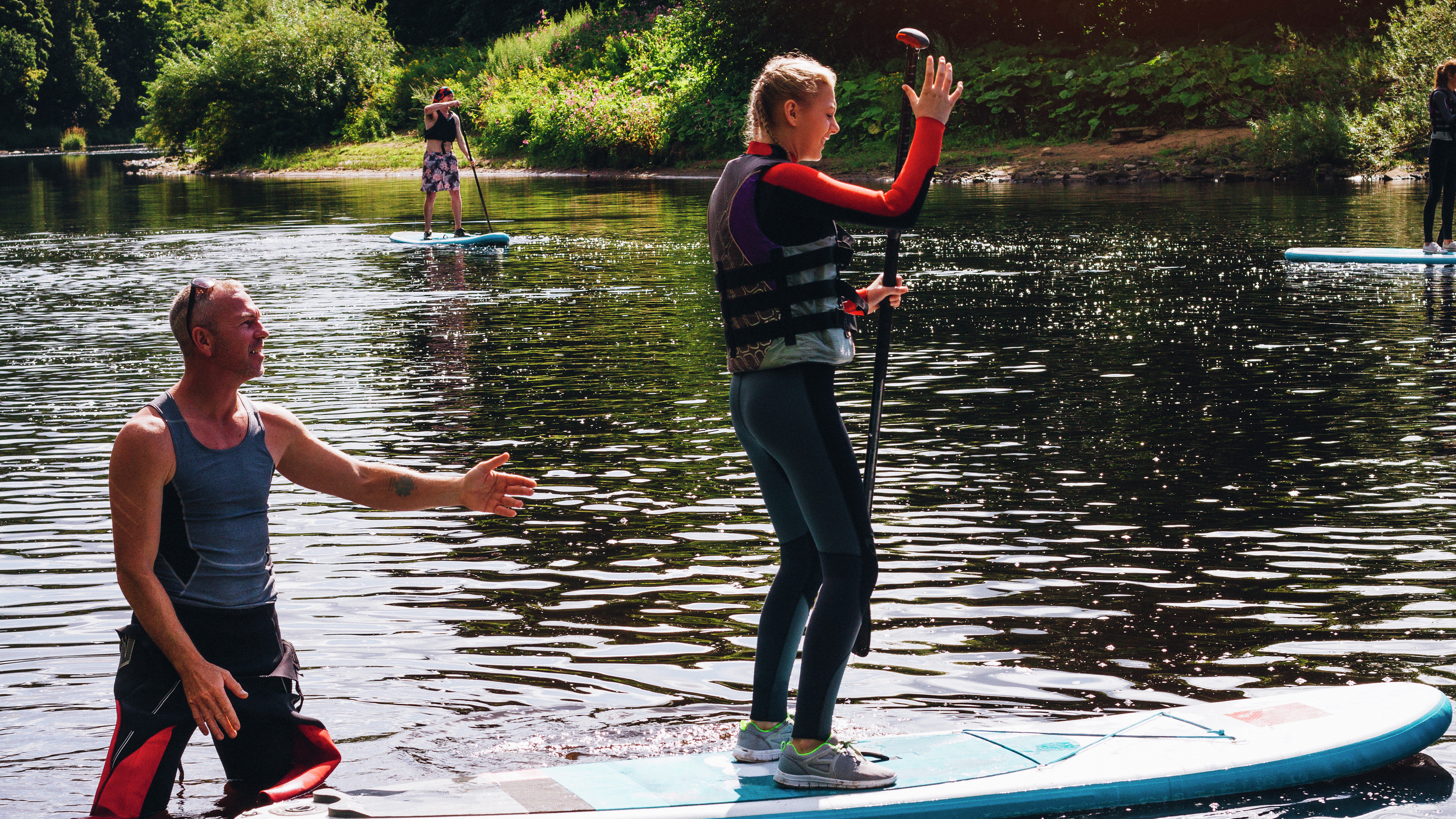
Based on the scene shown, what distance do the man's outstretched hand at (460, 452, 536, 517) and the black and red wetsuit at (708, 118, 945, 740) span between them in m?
0.65

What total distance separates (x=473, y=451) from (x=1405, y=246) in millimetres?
12655

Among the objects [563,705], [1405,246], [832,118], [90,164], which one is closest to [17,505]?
[563,705]

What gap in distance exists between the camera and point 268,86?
50.9m

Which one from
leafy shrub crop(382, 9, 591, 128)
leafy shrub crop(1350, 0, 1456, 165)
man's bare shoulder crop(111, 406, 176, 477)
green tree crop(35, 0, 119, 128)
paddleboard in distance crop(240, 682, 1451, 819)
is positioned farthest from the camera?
green tree crop(35, 0, 119, 128)

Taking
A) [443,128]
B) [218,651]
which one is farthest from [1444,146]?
[218,651]

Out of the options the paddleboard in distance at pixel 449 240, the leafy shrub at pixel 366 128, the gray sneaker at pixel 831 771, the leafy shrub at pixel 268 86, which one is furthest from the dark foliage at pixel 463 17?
the gray sneaker at pixel 831 771

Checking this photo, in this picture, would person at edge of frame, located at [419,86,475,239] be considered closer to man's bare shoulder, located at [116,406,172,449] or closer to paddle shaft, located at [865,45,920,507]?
paddle shaft, located at [865,45,920,507]

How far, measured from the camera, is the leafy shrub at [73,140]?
298 ft

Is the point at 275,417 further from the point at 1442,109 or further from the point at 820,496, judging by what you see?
the point at 1442,109

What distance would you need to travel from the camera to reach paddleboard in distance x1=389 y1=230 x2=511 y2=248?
20.0 meters

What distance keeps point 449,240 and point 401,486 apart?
1634 centimetres

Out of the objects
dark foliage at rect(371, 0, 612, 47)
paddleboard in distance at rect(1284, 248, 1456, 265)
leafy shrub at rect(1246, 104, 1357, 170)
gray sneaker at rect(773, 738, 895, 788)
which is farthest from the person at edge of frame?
dark foliage at rect(371, 0, 612, 47)

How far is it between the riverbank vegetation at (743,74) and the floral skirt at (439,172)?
14991 mm

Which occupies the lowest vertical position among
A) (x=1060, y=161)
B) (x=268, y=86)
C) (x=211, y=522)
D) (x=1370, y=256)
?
(x=211, y=522)
